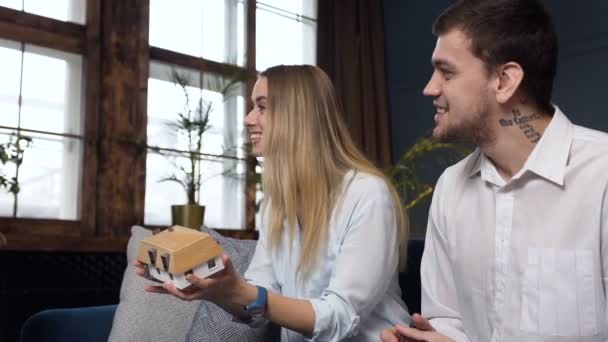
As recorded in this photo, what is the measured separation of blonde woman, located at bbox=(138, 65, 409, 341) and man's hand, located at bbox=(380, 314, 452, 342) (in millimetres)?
288

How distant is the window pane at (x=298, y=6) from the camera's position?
5.20m

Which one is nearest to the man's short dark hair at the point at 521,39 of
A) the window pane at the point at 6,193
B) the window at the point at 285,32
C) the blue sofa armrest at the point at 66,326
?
the blue sofa armrest at the point at 66,326

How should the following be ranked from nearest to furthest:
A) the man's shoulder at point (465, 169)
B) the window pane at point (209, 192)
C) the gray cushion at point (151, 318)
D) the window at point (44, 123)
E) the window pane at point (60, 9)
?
the man's shoulder at point (465, 169)
the gray cushion at point (151, 318)
the window at point (44, 123)
the window pane at point (60, 9)
the window pane at point (209, 192)

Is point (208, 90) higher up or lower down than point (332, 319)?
higher up

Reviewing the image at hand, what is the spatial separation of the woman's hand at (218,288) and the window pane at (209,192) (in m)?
2.67

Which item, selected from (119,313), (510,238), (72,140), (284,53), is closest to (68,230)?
(72,140)

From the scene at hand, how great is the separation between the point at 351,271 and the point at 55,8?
290cm

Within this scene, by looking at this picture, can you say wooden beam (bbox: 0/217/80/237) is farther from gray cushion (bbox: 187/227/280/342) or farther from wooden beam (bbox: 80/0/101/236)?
gray cushion (bbox: 187/227/280/342)

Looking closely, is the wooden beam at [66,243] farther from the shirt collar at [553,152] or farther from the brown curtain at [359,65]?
the shirt collar at [553,152]

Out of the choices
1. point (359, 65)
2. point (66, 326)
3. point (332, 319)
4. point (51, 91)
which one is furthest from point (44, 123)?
point (332, 319)

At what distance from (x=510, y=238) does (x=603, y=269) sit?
17cm

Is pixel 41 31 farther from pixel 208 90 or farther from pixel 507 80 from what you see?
pixel 507 80

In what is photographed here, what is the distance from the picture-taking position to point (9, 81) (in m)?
3.64

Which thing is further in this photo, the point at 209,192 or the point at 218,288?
the point at 209,192
